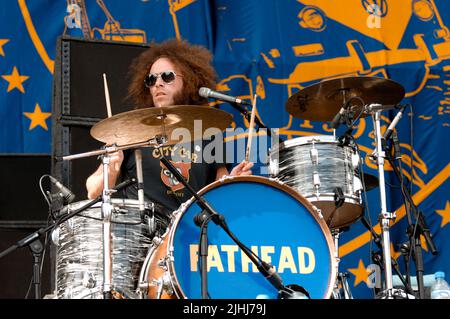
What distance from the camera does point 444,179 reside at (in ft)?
23.1

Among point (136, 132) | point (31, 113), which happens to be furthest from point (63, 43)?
point (136, 132)

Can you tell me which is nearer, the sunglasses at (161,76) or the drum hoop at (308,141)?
the drum hoop at (308,141)

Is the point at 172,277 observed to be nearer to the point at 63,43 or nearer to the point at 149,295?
the point at 149,295

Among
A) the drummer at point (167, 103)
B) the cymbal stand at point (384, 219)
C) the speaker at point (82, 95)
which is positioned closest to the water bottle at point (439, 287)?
the cymbal stand at point (384, 219)

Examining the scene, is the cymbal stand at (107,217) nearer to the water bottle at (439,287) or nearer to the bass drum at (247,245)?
the bass drum at (247,245)

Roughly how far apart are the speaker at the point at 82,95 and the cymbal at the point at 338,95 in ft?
4.12

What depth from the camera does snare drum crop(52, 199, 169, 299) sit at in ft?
16.2

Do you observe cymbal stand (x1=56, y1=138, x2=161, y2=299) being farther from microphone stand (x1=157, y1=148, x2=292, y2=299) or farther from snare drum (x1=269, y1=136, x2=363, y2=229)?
snare drum (x1=269, y1=136, x2=363, y2=229)

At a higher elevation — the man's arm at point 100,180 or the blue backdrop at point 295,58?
the blue backdrop at point 295,58

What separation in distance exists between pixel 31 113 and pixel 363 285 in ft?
8.90

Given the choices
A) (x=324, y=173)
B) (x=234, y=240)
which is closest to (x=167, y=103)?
(x=324, y=173)

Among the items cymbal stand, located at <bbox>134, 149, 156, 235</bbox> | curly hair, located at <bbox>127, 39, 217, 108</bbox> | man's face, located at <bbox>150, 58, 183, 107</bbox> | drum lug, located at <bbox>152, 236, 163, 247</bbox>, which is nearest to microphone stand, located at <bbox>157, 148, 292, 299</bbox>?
drum lug, located at <bbox>152, 236, 163, 247</bbox>

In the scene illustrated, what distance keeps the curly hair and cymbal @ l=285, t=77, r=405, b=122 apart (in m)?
0.65

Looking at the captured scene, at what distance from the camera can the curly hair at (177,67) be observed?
6.13 metres
